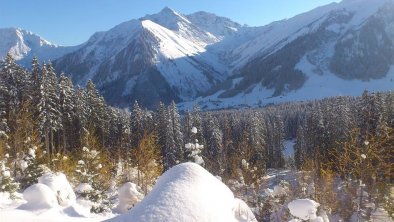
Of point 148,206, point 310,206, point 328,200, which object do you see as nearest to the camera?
point 148,206

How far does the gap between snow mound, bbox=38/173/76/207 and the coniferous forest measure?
1402 mm

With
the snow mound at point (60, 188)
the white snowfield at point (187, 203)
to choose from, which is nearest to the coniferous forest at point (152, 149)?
the snow mound at point (60, 188)

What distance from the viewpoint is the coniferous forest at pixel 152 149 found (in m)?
27.2

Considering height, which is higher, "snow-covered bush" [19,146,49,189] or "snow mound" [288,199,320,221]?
"snow mound" [288,199,320,221]

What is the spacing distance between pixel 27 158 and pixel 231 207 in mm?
18247

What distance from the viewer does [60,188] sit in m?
20.4

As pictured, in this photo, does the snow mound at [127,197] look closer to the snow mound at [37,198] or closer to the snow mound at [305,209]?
the snow mound at [37,198]

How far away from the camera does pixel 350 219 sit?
112ft

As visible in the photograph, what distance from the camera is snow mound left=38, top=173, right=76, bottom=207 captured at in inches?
782

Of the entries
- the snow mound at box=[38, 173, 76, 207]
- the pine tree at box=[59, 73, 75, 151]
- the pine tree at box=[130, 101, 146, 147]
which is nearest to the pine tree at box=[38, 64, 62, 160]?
the pine tree at box=[59, 73, 75, 151]

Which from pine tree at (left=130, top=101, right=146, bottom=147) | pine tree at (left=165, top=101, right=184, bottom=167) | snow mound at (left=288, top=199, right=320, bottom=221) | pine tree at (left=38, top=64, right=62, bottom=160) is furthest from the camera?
pine tree at (left=130, top=101, right=146, bottom=147)

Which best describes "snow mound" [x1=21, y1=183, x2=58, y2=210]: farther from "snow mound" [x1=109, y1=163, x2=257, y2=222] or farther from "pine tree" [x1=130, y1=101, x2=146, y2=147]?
"pine tree" [x1=130, y1=101, x2=146, y2=147]

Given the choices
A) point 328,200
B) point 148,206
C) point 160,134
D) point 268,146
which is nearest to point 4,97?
point 160,134

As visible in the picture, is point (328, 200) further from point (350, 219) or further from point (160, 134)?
point (160, 134)
